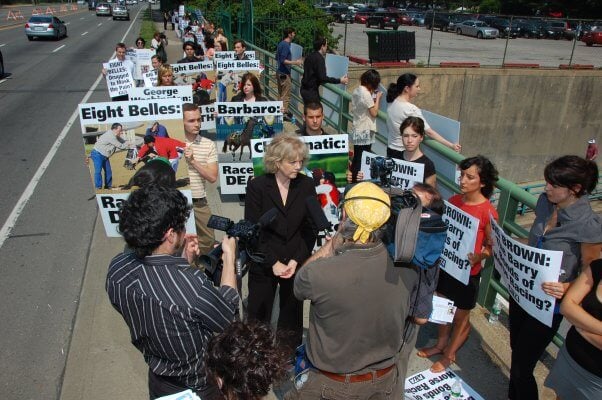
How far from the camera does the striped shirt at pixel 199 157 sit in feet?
15.5

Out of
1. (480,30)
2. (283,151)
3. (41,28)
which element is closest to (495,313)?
(283,151)

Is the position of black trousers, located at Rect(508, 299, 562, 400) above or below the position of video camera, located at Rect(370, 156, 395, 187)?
below

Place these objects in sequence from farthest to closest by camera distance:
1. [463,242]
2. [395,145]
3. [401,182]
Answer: [395,145]
[401,182]
[463,242]

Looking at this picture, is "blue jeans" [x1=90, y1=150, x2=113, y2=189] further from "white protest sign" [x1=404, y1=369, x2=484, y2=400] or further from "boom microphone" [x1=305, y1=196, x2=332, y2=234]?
"white protest sign" [x1=404, y1=369, x2=484, y2=400]

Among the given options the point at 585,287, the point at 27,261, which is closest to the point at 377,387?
the point at 585,287

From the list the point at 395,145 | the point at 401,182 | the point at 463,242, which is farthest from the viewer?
the point at 395,145

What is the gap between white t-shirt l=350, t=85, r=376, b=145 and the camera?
6.29 m

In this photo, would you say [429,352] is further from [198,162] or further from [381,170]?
[198,162]

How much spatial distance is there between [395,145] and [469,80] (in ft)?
58.9

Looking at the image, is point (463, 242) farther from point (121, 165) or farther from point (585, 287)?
point (121, 165)

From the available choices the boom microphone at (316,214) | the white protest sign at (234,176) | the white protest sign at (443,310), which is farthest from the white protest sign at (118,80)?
the white protest sign at (443,310)

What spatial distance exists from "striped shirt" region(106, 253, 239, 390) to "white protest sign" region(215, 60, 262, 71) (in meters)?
8.52

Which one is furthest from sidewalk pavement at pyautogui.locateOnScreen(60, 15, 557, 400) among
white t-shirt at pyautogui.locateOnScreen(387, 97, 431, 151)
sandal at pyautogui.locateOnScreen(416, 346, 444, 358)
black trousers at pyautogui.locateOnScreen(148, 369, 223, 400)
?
white t-shirt at pyautogui.locateOnScreen(387, 97, 431, 151)

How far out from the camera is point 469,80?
70.5 ft
